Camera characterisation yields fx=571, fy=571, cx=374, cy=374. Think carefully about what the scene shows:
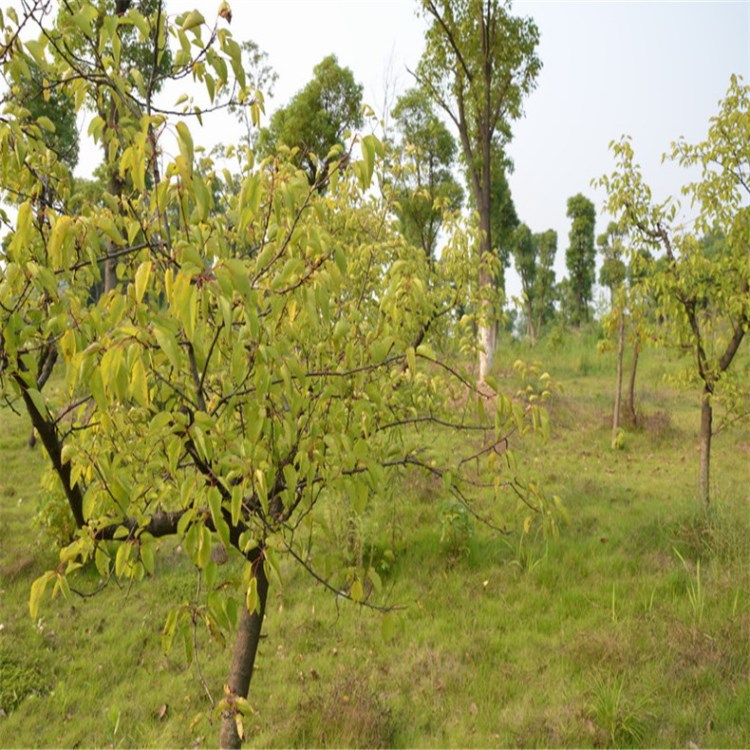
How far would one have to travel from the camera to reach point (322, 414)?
2719 millimetres

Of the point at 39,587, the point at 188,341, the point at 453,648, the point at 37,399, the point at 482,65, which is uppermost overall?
the point at 482,65

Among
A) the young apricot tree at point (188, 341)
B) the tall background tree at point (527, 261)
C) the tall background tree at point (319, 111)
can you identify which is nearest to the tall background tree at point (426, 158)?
the tall background tree at point (319, 111)

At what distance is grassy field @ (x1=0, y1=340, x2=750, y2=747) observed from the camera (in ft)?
12.9

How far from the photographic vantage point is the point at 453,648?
4.81 metres

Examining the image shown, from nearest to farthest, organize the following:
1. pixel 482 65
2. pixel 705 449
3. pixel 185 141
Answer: pixel 185 141 → pixel 705 449 → pixel 482 65

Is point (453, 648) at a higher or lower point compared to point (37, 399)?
lower

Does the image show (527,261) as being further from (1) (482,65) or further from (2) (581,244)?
(1) (482,65)

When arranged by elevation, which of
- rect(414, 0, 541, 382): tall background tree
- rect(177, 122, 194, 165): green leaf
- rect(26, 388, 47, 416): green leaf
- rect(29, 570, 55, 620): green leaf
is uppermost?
rect(414, 0, 541, 382): tall background tree

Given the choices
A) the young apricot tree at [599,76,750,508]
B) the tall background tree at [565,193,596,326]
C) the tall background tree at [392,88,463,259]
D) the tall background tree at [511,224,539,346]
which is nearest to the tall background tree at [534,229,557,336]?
the tall background tree at [511,224,539,346]

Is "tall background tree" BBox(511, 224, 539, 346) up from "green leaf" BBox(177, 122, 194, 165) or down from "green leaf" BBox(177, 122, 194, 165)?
up

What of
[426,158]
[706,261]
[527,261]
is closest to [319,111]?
[426,158]

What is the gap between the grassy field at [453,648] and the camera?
3.94 m

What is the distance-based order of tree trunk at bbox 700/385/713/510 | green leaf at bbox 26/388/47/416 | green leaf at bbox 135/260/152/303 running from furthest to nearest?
tree trunk at bbox 700/385/713/510 → green leaf at bbox 26/388/47/416 → green leaf at bbox 135/260/152/303

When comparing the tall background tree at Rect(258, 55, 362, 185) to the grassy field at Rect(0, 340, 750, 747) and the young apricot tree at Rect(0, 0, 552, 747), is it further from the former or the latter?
the young apricot tree at Rect(0, 0, 552, 747)
